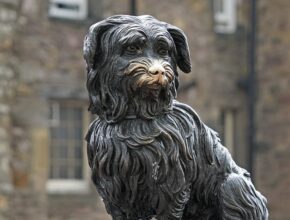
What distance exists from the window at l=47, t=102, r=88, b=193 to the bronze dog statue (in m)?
13.3

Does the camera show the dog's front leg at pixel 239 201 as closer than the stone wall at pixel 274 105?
Yes

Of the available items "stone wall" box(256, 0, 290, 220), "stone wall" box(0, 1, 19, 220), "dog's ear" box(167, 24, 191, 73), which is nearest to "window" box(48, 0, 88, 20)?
"stone wall" box(0, 1, 19, 220)

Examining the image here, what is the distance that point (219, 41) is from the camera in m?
19.7

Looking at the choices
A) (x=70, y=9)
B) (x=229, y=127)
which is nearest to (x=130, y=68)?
(x=70, y=9)

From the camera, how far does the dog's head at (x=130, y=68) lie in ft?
11.4

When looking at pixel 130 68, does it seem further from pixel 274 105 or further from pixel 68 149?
pixel 274 105

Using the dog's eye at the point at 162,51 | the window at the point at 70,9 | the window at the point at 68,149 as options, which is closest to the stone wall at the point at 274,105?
the window at the point at 70,9

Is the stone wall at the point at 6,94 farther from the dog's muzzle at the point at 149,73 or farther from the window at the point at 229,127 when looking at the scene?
the dog's muzzle at the point at 149,73

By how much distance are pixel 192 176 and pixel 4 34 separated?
1105 centimetres

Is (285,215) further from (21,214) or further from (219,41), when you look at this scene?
(21,214)

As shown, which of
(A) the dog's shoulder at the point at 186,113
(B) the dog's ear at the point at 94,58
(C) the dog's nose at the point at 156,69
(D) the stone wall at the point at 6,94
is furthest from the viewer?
(D) the stone wall at the point at 6,94

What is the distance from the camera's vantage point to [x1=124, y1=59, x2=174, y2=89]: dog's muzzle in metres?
3.43

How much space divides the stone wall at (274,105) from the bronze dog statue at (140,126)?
53.0 feet

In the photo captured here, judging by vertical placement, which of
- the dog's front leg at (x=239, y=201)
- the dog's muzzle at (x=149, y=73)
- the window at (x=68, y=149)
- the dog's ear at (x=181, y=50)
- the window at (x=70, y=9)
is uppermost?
the window at (x=70, y=9)
